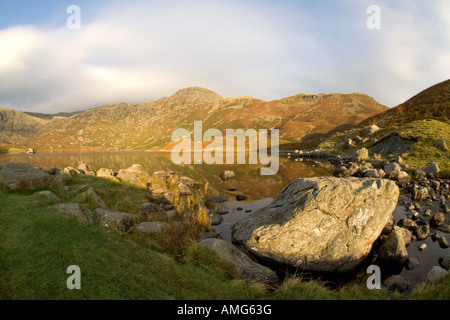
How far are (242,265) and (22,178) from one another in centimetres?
1554

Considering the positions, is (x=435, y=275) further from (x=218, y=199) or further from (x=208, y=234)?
(x=218, y=199)

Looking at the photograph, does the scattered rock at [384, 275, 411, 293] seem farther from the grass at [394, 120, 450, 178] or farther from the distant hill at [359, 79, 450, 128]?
the distant hill at [359, 79, 450, 128]

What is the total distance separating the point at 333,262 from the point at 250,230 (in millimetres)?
3839

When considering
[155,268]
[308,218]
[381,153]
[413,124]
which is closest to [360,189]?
[308,218]

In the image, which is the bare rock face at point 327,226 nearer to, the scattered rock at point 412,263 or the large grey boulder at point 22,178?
the scattered rock at point 412,263

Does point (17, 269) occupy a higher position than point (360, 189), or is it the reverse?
point (360, 189)

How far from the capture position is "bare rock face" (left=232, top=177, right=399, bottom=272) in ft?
30.1

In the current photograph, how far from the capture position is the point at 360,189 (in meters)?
10.4

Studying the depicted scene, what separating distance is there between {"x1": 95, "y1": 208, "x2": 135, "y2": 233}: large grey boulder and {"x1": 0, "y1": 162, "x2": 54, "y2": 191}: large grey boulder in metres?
7.55

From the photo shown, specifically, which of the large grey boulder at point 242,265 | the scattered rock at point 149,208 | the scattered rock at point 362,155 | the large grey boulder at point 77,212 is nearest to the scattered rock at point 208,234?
the large grey boulder at point 242,265

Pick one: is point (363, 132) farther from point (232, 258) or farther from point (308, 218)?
point (232, 258)

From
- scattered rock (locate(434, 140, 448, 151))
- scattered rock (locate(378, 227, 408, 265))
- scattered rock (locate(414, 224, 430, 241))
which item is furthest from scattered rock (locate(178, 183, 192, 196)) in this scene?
scattered rock (locate(434, 140, 448, 151))

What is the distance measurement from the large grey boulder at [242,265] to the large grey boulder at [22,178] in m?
13.4
